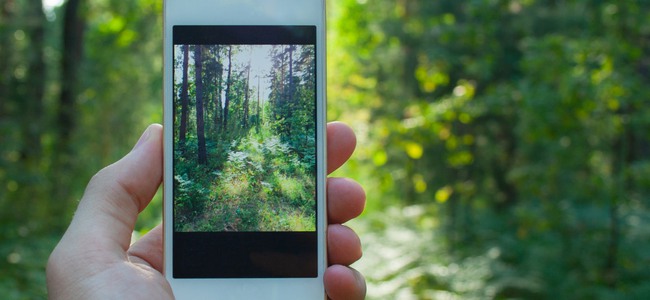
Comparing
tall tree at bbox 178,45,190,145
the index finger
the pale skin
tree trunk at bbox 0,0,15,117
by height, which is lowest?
the pale skin

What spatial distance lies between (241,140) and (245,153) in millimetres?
39

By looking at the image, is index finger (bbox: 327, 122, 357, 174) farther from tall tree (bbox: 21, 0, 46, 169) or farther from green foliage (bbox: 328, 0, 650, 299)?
tall tree (bbox: 21, 0, 46, 169)

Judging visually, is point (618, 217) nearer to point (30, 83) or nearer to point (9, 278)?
point (9, 278)

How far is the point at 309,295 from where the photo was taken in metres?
1.98

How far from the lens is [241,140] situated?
2.03 meters

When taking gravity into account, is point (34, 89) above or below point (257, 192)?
above

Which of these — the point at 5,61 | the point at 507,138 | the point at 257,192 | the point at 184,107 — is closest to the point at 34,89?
the point at 5,61

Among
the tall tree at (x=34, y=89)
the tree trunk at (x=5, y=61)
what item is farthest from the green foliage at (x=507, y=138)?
the tree trunk at (x=5, y=61)

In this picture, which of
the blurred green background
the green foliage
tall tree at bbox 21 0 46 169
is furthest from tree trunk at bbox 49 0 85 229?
the green foliage

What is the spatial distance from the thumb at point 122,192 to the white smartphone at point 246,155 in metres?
0.15

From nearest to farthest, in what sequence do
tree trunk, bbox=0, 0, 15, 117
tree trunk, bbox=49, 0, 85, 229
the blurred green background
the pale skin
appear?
the pale skin < the blurred green background < tree trunk, bbox=0, 0, 15, 117 < tree trunk, bbox=49, 0, 85, 229

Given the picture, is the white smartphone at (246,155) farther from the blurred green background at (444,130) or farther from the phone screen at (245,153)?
the blurred green background at (444,130)

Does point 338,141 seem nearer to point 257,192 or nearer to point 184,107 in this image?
point 257,192

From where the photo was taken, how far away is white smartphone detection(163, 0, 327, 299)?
2.00 metres
